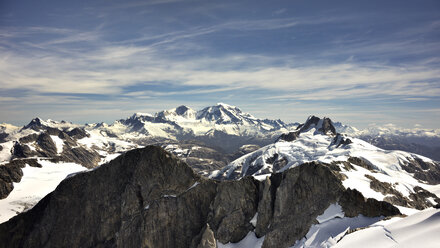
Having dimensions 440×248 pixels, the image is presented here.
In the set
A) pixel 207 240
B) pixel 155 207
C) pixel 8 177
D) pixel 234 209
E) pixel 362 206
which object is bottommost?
pixel 8 177

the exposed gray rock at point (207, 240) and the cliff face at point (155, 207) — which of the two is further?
the cliff face at point (155, 207)

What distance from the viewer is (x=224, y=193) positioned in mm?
70438

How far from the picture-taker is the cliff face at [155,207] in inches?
2457

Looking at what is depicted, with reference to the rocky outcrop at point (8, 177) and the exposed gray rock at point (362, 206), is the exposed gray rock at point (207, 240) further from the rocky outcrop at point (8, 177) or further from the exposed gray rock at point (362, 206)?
the rocky outcrop at point (8, 177)

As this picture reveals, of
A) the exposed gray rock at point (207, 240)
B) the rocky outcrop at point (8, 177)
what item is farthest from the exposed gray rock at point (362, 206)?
the rocky outcrop at point (8, 177)

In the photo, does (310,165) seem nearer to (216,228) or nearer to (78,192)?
(216,228)

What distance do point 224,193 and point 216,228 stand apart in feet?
31.0

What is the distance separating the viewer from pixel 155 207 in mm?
69688

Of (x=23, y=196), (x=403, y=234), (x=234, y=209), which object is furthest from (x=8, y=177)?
(x=403, y=234)

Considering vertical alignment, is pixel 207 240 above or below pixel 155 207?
below

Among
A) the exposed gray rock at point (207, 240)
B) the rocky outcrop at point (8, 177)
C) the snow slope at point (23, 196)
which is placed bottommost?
the snow slope at point (23, 196)

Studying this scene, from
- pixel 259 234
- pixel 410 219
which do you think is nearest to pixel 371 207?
pixel 410 219

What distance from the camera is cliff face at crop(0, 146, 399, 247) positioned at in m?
62.4

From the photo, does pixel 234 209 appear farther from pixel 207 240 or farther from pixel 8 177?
pixel 8 177
